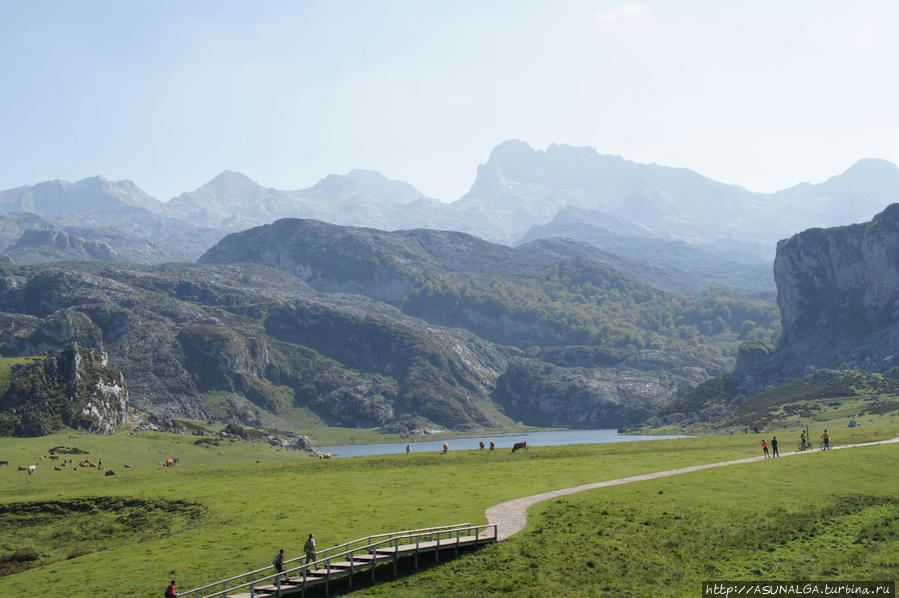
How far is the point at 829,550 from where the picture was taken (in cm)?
5156

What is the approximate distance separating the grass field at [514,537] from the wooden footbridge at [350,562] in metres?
1.35

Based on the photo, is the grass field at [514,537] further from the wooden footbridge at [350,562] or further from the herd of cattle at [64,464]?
the herd of cattle at [64,464]

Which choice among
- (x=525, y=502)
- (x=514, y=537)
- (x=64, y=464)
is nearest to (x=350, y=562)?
(x=514, y=537)

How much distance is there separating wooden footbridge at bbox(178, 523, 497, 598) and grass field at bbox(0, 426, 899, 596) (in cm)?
135

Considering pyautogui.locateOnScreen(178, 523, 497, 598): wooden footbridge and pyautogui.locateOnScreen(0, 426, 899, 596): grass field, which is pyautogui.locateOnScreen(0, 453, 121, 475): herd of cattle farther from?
pyautogui.locateOnScreen(178, 523, 497, 598): wooden footbridge

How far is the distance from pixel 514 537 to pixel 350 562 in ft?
41.6

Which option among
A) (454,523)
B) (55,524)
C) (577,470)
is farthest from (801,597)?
(55,524)

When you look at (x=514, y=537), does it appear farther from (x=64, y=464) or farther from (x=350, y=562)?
(x=64, y=464)

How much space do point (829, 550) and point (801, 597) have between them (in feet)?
30.5

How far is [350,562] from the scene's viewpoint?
4594 cm

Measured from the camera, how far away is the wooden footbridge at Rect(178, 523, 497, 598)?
4397cm

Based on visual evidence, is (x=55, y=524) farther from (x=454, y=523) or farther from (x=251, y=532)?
(x=454, y=523)

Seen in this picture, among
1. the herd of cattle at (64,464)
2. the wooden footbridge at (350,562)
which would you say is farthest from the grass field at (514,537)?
the herd of cattle at (64,464)

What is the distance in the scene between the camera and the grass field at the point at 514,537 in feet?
159
